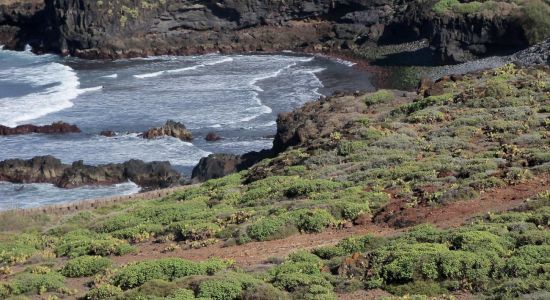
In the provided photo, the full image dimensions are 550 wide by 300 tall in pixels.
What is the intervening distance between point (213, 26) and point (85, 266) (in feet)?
220

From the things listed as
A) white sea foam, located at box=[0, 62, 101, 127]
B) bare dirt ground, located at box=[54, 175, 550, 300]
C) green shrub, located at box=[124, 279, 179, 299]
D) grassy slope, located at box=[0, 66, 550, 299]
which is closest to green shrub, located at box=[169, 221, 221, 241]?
grassy slope, located at box=[0, 66, 550, 299]

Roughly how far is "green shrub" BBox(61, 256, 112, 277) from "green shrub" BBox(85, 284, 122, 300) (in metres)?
1.98

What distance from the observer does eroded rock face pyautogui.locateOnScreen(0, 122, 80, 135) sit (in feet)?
166

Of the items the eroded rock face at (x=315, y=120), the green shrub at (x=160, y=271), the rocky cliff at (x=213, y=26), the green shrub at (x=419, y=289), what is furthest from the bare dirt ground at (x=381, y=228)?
the rocky cliff at (x=213, y=26)

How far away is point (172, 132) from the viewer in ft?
160

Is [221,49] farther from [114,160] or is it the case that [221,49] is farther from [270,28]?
[114,160]

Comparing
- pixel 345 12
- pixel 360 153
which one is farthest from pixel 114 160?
pixel 345 12

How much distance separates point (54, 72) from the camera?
71125 millimetres

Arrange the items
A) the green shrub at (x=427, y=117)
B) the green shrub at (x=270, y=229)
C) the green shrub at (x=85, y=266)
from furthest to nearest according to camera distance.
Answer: the green shrub at (x=427, y=117), the green shrub at (x=270, y=229), the green shrub at (x=85, y=266)

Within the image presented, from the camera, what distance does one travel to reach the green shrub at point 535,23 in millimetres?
61219

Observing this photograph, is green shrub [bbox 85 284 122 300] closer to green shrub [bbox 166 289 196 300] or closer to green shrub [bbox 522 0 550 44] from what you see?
green shrub [bbox 166 289 196 300]

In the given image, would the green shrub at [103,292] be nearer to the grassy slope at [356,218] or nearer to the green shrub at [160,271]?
the grassy slope at [356,218]

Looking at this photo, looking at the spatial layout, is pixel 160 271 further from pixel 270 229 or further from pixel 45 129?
pixel 45 129

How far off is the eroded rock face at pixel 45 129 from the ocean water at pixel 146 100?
27.4 inches
